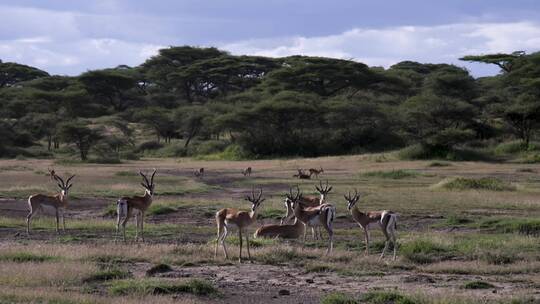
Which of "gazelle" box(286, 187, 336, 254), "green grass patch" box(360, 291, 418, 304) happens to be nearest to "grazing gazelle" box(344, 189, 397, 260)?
"gazelle" box(286, 187, 336, 254)

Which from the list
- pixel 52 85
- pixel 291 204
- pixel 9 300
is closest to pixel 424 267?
pixel 291 204

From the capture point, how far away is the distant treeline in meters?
55.8

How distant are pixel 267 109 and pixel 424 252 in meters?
45.9

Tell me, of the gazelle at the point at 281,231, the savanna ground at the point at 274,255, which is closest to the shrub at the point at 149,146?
the savanna ground at the point at 274,255

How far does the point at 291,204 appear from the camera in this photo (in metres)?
19.1

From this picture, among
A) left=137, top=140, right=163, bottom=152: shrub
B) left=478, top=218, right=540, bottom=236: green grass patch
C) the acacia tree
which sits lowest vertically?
left=478, top=218, right=540, bottom=236: green grass patch

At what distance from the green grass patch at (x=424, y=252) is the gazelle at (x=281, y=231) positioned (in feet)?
10.3

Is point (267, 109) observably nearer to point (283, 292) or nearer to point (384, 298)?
point (283, 292)

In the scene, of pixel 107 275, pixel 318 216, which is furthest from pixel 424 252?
pixel 107 275

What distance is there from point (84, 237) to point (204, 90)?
71034mm

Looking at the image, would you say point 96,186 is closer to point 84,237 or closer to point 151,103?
point 84,237

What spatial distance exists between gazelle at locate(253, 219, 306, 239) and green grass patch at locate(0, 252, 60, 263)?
568 centimetres

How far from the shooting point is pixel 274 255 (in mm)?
14555

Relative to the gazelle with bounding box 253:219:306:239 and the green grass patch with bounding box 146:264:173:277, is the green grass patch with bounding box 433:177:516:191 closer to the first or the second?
the gazelle with bounding box 253:219:306:239
